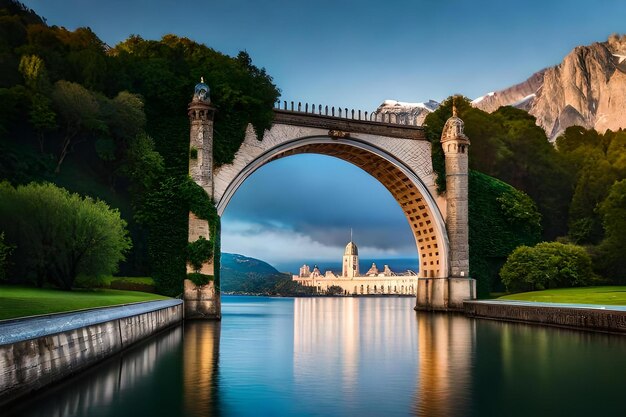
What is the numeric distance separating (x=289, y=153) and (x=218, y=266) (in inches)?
332

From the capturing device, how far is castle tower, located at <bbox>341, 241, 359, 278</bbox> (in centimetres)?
16279

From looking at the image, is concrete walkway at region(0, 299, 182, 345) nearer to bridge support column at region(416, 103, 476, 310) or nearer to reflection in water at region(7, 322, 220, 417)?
reflection in water at region(7, 322, 220, 417)

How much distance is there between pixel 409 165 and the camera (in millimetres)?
39656

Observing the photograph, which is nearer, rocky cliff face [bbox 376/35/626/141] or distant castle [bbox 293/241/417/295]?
rocky cliff face [bbox 376/35/626/141]

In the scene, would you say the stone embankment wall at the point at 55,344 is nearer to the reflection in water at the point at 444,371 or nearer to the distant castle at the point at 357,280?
the reflection in water at the point at 444,371

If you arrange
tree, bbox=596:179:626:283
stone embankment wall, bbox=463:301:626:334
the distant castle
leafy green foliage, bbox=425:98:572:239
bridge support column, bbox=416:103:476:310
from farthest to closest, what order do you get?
the distant castle < leafy green foliage, bbox=425:98:572:239 < tree, bbox=596:179:626:283 < bridge support column, bbox=416:103:476:310 < stone embankment wall, bbox=463:301:626:334

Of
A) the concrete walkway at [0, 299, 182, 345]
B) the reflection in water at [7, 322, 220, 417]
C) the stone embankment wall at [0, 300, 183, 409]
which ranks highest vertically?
the concrete walkway at [0, 299, 182, 345]

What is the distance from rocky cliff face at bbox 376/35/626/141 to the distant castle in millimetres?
51278

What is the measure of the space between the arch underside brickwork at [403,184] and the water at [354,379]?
17.1 meters

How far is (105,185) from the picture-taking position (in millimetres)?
33094

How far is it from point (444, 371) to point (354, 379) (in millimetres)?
2347

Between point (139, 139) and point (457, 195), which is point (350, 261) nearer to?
point (457, 195)

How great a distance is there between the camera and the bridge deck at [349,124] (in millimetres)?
35812

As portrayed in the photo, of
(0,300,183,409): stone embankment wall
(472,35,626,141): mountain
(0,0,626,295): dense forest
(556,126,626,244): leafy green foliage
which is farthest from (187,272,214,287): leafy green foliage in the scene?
(472,35,626,141): mountain
